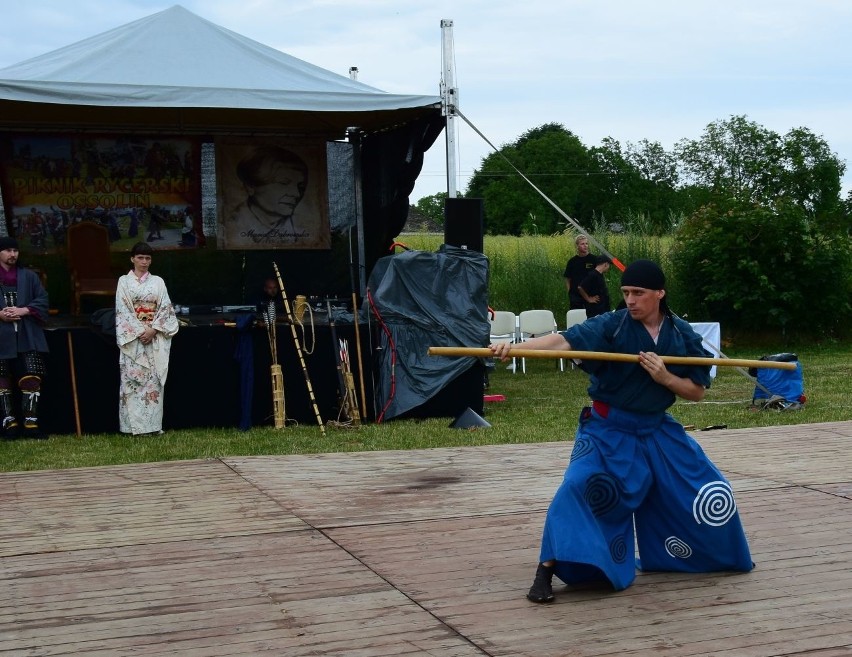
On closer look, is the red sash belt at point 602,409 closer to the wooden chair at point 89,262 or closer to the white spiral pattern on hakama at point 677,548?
the white spiral pattern on hakama at point 677,548

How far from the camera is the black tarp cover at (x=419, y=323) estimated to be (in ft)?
33.4

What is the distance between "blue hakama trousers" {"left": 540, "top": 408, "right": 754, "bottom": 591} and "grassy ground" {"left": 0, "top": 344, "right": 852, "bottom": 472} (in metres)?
4.14

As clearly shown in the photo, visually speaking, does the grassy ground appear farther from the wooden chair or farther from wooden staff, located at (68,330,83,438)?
the wooden chair

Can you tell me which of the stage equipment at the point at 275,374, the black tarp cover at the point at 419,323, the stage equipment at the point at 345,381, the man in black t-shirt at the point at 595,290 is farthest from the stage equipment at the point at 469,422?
the man in black t-shirt at the point at 595,290

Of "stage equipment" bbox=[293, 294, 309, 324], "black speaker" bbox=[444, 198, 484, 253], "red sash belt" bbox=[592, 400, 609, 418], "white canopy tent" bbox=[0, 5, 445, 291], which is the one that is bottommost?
"red sash belt" bbox=[592, 400, 609, 418]

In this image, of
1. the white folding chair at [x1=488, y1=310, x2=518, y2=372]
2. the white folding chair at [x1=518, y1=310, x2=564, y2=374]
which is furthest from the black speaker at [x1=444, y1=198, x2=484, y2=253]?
the white folding chair at [x1=518, y1=310, x2=564, y2=374]

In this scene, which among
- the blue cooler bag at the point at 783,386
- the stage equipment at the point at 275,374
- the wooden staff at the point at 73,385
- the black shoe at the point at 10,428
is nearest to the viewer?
the black shoe at the point at 10,428

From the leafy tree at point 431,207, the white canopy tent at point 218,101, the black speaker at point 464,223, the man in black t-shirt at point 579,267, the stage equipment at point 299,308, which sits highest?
the leafy tree at point 431,207

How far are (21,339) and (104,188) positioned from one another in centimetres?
293

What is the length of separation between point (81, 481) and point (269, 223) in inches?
217

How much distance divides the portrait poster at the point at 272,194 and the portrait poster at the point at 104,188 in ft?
1.03

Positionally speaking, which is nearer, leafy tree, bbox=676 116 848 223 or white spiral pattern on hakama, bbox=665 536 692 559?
white spiral pattern on hakama, bbox=665 536 692 559

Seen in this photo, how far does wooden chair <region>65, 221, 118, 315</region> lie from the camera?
1155 centimetres

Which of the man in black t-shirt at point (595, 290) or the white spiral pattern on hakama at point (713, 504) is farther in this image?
the man in black t-shirt at point (595, 290)
